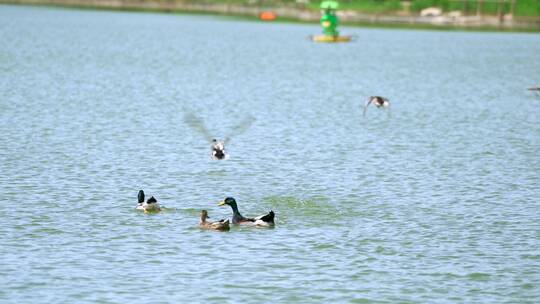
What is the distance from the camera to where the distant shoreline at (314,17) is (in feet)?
485

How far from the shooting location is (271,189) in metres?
31.9

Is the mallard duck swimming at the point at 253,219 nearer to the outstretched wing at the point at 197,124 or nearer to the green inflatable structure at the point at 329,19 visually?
the outstretched wing at the point at 197,124

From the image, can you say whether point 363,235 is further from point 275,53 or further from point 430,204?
point 275,53

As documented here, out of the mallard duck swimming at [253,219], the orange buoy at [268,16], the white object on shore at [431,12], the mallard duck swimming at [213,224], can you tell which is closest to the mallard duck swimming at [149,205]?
the mallard duck swimming at [213,224]

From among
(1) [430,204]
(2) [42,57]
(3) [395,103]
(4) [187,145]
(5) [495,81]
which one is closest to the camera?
(1) [430,204]

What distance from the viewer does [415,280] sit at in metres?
23.0

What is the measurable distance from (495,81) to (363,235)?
52.8 m

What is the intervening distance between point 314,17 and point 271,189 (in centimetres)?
12347

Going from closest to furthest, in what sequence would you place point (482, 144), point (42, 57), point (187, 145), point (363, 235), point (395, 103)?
point (363, 235), point (187, 145), point (482, 144), point (395, 103), point (42, 57)

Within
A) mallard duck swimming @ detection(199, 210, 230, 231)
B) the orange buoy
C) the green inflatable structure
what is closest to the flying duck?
mallard duck swimming @ detection(199, 210, 230, 231)

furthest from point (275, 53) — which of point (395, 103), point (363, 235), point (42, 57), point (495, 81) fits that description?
point (363, 235)

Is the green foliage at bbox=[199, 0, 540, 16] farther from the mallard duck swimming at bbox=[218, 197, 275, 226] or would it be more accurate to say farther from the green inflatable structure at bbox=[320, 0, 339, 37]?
the mallard duck swimming at bbox=[218, 197, 275, 226]

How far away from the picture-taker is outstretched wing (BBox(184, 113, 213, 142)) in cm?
4290

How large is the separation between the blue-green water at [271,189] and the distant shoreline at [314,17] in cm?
7616
